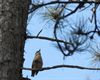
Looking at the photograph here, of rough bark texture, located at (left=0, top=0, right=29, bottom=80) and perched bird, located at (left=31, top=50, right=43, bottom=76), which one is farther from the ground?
rough bark texture, located at (left=0, top=0, right=29, bottom=80)

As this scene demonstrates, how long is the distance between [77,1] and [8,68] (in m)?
1.04

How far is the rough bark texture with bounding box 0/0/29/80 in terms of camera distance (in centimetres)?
156

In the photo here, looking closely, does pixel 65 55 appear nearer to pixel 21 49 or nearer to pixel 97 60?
pixel 97 60

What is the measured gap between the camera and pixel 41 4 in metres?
2.37

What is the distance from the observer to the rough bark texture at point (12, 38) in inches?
61.5

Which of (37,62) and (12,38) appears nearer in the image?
(12,38)

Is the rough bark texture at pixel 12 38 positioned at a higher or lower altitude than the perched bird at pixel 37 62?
higher

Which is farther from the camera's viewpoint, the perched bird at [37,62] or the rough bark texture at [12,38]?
the perched bird at [37,62]

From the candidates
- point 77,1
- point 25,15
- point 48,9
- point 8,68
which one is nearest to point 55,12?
point 48,9

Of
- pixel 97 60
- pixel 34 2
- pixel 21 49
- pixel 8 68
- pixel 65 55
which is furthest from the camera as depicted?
pixel 97 60

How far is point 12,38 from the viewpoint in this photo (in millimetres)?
1605

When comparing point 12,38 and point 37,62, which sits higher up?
point 12,38

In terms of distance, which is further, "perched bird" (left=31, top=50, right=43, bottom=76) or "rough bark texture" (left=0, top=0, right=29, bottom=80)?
"perched bird" (left=31, top=50, right=43, bottom=76)

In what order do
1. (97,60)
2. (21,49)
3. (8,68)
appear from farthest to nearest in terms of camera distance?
(97,60) < (21,49) < (8,68)
